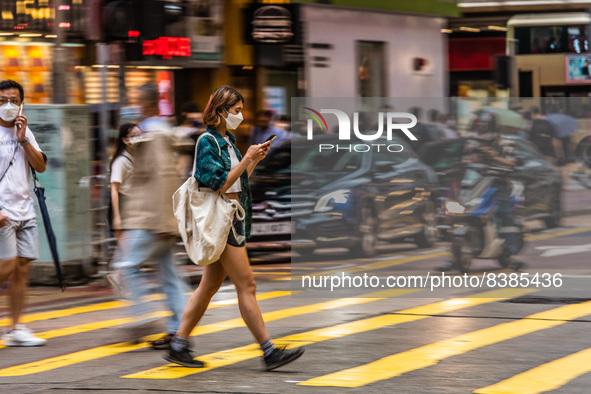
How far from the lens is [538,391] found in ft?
20.0

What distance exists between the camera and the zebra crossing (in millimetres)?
6477

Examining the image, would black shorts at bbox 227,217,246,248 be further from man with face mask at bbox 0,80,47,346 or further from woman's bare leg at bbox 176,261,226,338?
man with face mask at bbox 0,80,47,346

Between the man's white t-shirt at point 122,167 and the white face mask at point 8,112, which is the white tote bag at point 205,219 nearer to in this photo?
the white face mask at point 8,112

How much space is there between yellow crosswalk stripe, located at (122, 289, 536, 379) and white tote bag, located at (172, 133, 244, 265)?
2.54 feet

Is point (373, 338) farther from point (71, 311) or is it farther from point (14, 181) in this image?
point (71, 311)

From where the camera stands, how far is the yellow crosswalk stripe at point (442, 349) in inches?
255

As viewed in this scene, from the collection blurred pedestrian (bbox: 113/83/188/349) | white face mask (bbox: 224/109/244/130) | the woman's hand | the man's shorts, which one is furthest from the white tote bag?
the man's shorts

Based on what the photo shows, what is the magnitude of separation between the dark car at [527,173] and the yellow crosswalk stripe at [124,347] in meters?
1.52

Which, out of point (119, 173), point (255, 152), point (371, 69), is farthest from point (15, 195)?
point (371, 69)

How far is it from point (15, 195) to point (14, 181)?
0.10m

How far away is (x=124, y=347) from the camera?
7750 mm

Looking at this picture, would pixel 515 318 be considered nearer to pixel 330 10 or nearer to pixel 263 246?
pixel 263 246

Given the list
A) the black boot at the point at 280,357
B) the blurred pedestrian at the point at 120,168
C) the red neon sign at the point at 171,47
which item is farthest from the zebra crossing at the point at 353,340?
the red neon sign at the point at 171,47

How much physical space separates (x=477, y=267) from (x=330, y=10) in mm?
13297
